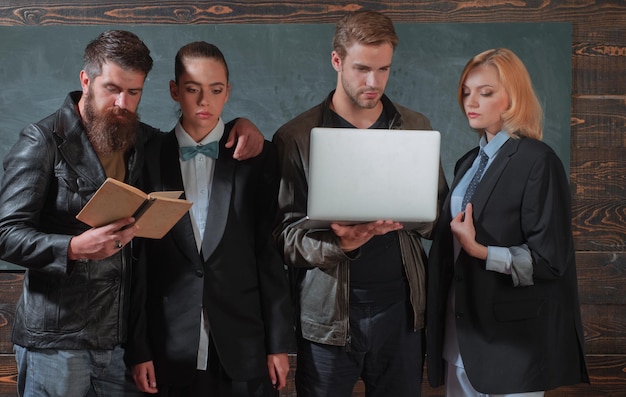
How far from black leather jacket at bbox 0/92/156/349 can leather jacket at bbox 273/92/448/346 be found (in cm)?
47

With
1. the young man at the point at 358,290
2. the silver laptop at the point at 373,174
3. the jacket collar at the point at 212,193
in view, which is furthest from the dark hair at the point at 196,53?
the silver laptop at the point at 373,174

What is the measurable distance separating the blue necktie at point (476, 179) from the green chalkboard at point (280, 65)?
99 cm

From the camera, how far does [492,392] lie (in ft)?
6.67

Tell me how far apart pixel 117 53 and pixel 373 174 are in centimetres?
74

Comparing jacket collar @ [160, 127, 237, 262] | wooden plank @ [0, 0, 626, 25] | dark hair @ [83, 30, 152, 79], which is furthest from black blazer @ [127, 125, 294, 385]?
wooden plank @ [0, 0, 626, 25]

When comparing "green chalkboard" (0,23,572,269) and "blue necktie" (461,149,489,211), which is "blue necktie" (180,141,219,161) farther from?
"green chalkboard" (0,23,572,269)

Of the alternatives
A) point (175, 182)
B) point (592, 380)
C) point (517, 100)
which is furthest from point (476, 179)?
point (592, 380)

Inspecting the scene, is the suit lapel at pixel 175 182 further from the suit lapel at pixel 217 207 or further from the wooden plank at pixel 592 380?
the wooden plank at pixel 592 380

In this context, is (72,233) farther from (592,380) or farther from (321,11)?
(592,380)

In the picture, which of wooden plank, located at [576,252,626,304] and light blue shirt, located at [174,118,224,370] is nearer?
light blue shirt, located at [174,118,224,370]

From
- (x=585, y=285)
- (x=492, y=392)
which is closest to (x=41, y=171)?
(x=492, y=392)

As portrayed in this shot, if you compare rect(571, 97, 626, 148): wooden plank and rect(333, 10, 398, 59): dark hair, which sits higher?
rect(333, 10, 398, 59): dark hair

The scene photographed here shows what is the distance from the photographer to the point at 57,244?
1820mm

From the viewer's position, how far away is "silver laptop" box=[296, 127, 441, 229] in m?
1.84
